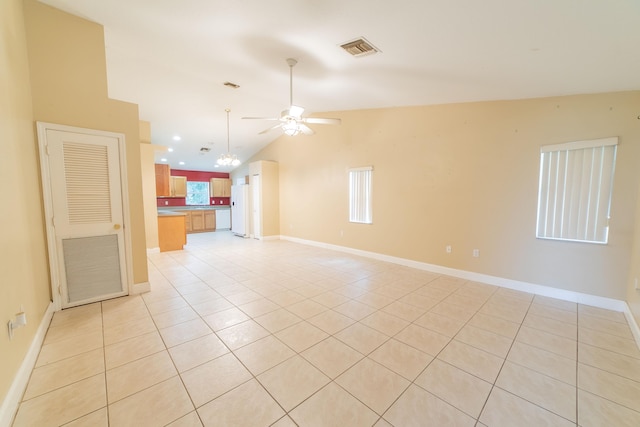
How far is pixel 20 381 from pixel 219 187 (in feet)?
30.1

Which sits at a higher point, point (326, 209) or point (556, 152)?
point (556, 152)

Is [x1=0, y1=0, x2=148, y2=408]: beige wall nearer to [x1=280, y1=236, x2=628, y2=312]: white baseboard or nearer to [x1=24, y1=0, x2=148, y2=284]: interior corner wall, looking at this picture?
[x1=24, y1=0, x2=148, y2=284]: interior corner wall

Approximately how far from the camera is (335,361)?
1.99 metres

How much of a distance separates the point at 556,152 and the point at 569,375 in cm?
267

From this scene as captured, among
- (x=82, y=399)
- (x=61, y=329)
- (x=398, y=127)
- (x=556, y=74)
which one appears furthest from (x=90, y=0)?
(x=556, y=74)

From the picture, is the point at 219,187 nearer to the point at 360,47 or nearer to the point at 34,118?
the point at 34,118

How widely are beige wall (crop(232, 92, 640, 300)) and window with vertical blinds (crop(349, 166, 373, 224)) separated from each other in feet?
0.49

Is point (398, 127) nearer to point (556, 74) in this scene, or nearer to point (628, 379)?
point (556, 74)

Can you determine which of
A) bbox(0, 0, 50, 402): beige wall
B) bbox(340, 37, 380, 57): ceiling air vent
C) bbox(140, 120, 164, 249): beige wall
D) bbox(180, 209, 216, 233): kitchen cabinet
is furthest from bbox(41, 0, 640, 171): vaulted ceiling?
bbox(180, 209, 216, 233): kitchen cabinet

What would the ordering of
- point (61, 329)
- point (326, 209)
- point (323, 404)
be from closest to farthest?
point (323, 404) → point (61, 329) → point (326, 209)

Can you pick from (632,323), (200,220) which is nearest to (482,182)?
(632,323)

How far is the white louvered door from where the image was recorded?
2719mm

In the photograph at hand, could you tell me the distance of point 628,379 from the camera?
1.82 meters

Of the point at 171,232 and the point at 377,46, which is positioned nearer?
the point at 377,46
